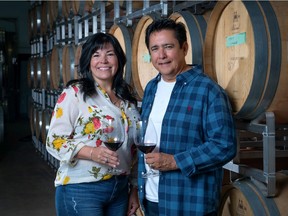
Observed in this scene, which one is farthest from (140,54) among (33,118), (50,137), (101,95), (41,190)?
(33,118)

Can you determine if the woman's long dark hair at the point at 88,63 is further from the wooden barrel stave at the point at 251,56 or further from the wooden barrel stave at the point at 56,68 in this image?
the wooden barrel stave at the point at 56,68

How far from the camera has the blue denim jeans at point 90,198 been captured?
7.32 feet

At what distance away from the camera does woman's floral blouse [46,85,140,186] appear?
2.23m

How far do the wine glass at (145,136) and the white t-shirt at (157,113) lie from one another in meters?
0.07

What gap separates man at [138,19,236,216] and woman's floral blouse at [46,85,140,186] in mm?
297

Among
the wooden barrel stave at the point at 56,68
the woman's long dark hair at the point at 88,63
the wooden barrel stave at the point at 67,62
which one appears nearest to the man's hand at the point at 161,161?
the woman's long dark hair at the point at 88,63

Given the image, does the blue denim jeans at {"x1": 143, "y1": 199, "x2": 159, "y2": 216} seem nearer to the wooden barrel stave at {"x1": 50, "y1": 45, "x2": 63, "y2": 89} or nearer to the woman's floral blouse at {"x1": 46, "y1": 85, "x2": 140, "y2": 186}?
the woman's floral blouse at {"x1": 46, "y1": 85, "x2": 140, "y2": 186}

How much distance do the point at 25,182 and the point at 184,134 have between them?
5194mm

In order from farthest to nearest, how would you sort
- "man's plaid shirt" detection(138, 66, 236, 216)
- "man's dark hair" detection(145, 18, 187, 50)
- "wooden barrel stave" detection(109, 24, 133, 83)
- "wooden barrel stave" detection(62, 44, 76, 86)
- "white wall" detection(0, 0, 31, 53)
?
1. "white wall" detection(0, 0, 31, 53)
2. "wooden barrel stave" detection(62, 44, 76, 86)
3. "wooden barrel stave" detection(109, 24, 133, 83)
4. "man's dark hair" detection(145, 18, 187, 50)
5. "man's plaid shirt" detection(138, 66, 236, 216)

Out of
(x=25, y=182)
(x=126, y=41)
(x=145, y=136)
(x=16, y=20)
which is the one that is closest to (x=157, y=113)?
(x=145, y=136)

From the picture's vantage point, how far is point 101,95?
7.74ft

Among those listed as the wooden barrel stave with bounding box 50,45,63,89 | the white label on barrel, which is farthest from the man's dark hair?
the wooden barrel stave with bounding box 50,45,63,89

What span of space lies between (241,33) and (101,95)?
0.77 meters

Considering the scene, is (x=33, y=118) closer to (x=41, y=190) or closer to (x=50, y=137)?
(x=41, y=190)
